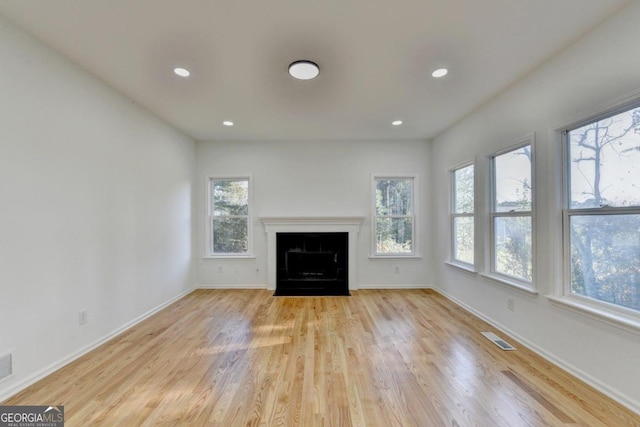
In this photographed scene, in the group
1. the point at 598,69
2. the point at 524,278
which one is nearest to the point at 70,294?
the point at 524,278

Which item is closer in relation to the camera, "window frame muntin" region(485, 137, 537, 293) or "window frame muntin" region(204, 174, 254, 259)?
"window frame muntin" region(485, 137, 537, 293)

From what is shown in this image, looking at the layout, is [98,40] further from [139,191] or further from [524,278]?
[524,278]

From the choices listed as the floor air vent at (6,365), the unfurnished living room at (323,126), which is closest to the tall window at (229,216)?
→ the unfurnished living room at (323,126)

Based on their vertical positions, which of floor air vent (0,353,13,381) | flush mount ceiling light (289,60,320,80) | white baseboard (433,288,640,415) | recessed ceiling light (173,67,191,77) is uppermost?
recessed ceiling light (173,67,191,77)

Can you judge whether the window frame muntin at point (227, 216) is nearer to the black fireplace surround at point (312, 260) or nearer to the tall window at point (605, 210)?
the black fireplace surround at point (312, 260)

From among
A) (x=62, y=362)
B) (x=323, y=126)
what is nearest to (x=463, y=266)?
(x=323, y=126)

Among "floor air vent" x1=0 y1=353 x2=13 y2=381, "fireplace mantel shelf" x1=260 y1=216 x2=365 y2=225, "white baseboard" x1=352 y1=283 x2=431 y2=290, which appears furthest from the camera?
"white baseboard" x1=352 y1=283 x2=431 y2=290

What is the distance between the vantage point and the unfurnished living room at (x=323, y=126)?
5.92ft

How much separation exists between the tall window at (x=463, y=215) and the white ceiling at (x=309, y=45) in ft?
3.49

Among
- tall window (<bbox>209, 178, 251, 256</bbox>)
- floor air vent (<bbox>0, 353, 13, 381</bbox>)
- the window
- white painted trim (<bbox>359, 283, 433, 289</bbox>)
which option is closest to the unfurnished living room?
floor air vent (<bbox>0, 353, 13, 381</bbox>)

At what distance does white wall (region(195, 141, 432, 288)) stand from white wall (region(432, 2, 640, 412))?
138cm

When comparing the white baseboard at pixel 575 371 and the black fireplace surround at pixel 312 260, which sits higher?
the black fireplace surround at pixel 312 260

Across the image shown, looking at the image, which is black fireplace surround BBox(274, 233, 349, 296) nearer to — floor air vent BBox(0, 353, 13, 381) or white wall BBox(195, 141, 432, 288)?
white wall BBox(195, 141, 432, 288)

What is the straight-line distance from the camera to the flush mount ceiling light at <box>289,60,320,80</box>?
236 centimetres
